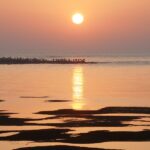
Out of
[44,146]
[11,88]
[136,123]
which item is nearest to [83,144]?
[44,146]

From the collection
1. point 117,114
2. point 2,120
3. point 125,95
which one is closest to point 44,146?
point 2,120

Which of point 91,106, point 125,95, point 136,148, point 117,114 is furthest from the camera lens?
point 125,95

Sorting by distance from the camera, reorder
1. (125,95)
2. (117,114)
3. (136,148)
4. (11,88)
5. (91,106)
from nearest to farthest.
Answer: (136,148)
(117,114)
(91,106)
(125,95)
(11,88)

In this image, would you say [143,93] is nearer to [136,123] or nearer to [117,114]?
[117,114]

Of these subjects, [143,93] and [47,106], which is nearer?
[47,106]

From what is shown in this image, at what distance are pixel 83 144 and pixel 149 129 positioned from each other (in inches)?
165

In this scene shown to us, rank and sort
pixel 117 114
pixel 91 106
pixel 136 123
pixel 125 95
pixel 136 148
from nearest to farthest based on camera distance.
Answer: pixel 136 148, pixel 136 123, pixel 117 114, pixel 91 106, pixel 125 95

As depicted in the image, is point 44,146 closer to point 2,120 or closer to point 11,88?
point 2,120

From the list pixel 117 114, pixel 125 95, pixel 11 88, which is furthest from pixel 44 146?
pixel 11 88

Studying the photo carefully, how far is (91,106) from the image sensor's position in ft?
109

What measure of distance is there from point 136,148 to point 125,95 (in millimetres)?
19839

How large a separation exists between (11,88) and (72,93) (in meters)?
6.68

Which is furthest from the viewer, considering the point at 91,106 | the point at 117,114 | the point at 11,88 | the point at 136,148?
the point at 11,88

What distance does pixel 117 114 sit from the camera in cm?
2950
